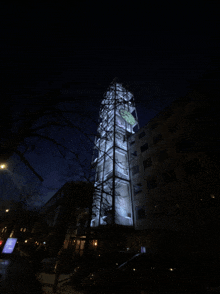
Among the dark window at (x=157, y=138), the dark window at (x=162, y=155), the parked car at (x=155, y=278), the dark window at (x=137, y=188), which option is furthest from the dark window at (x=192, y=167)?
the parked car at (x=155, y=278)

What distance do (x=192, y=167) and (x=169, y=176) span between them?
2779 mm

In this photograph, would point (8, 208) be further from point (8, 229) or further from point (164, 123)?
point (164, 123)

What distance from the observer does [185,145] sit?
14.7 m

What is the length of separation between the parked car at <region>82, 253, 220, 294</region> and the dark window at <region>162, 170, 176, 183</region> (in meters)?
10.4

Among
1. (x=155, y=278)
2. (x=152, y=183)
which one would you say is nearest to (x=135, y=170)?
(x=152, y=183)

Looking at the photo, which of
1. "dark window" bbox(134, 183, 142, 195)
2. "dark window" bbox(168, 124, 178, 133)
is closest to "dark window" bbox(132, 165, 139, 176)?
"dark window" bbox(134, 183, 142, 195)

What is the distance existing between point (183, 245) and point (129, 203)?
8486 mm

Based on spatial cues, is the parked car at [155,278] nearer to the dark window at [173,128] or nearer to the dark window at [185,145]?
the dark window at [185,145]

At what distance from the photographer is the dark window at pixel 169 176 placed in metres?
14.5

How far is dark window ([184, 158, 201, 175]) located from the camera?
12773 mm

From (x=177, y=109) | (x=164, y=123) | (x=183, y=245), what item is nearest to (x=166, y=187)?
(x=183, y=245)

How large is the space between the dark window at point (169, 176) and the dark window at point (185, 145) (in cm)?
292

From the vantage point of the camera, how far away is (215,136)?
1226cm

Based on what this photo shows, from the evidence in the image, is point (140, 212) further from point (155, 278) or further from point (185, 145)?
point (155, 278)
